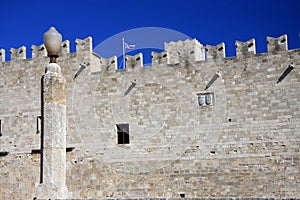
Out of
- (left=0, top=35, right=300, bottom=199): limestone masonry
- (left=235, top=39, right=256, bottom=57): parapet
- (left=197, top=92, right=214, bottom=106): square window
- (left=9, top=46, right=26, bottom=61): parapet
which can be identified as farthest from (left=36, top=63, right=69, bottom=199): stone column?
(left=9, top=46, right=26, bottom=61): parapet

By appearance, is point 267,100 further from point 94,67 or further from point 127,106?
point 94,67

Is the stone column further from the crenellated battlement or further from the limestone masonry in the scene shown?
the crenellated battlement

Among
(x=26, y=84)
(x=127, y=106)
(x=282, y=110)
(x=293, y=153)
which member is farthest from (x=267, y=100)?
(x=26, y=84)

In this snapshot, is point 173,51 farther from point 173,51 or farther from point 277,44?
point 277,44

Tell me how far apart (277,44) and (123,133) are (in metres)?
5.81

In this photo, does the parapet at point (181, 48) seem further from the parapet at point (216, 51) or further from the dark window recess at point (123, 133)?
the dark window recess at point (123, 133)

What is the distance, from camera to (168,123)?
1675cm

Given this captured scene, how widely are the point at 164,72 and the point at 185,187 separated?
3855mm

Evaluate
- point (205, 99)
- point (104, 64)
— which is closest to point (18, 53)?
point (104, 64)

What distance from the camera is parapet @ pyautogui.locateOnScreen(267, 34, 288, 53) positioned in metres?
15.8

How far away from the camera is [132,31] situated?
652 inches

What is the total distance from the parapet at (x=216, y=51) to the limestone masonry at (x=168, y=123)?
3 centimetres

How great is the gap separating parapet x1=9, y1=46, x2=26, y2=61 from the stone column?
10.2 metres

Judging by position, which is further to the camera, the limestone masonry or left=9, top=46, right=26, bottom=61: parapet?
left=9, top=46, right=26, bottom=61: parapet
